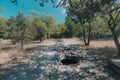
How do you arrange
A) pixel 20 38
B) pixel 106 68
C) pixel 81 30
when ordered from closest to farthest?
pixel 106 68 → pixel 20 38 → pixel 81 30

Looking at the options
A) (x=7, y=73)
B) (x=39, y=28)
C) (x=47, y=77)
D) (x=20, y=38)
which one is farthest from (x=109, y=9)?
(x=39, y=28)

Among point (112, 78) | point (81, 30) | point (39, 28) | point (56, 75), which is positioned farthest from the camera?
point (39, 28)

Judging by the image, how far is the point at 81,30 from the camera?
3250cm

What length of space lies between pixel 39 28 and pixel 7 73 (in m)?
41.0

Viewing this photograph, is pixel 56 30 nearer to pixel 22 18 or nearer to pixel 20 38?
pixel 22 18

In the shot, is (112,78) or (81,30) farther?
(81,30)

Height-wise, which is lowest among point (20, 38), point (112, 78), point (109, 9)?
point (112, 78)

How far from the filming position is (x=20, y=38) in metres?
24.8

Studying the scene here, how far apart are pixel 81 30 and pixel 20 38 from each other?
1200 cm

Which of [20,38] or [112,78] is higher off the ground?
[20,38]

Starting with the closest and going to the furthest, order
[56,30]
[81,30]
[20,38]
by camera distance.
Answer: [20,38] < [81,30] < [56,30]

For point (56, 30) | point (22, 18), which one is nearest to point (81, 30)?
point (22, 18)

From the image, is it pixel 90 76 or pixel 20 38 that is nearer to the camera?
pixel 90 76

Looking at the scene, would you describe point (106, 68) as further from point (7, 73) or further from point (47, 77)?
point (7, 73)
